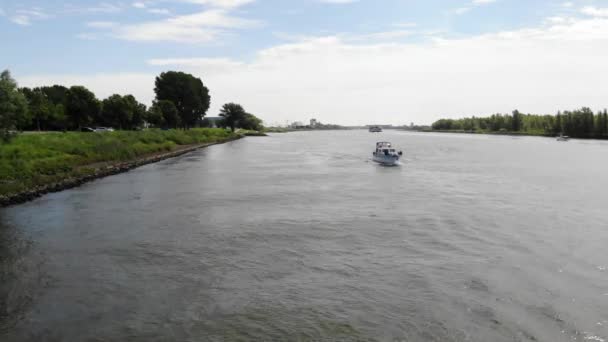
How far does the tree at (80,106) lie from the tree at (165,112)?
25069 mm

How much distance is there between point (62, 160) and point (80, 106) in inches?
1831

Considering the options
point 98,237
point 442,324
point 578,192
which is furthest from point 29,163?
point 578,192

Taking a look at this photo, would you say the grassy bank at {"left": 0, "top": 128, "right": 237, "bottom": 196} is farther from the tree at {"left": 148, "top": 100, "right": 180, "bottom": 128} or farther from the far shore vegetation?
the tree at {"left": 148, "top": 100, "right": 180, "bottom": 128}

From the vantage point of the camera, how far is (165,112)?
113938 mm

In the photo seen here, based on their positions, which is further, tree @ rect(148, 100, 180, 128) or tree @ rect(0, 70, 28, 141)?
tree @ rect(148, 100, 180, 128)

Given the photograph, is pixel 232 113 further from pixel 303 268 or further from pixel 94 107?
pixel 303 268

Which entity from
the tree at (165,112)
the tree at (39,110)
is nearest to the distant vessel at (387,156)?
the tree at (39,110)

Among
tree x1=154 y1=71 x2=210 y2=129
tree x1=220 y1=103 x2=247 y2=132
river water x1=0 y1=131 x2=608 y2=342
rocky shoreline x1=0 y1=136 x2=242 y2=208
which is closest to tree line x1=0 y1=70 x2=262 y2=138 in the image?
tree x1=154 y1=71 x2=210 y2=129

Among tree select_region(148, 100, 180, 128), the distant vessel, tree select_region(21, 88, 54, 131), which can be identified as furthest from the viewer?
tree select_region(148, 100, 180, 128)

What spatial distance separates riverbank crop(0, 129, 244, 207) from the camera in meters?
32.6

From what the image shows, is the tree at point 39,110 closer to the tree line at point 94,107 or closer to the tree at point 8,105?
the tree line at point 94,107

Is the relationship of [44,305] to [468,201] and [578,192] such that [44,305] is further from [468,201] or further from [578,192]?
[578,192]

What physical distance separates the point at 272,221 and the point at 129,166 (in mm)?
33906

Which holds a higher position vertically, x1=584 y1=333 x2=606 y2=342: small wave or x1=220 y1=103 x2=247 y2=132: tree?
x1=220 y1=103 x2=247 y2=132: tree
